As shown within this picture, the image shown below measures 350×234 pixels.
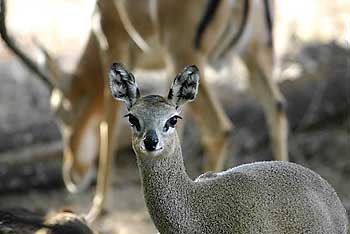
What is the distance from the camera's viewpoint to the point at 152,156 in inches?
116

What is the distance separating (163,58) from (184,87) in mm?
3072

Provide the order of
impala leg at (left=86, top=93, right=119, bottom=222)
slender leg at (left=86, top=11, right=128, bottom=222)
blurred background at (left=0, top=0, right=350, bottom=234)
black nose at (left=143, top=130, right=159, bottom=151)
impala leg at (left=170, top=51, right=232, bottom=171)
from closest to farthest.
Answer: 1. black nose at (left=143, top=130, right=159, bottom=151)
2. impala leg at (left=170, top=51, right=232, bottom=171)
3. slender leg at (left=86, top=11, right=128, bottom=222)
4. impala leg at (left=86, top=93, right=119, bottom=222)
5. blurred background at (left=0, top=0, right=350, bottom=234)

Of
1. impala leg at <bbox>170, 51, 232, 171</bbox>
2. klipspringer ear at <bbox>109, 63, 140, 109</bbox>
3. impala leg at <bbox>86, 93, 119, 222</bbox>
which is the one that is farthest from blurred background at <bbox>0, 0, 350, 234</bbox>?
klipspringer ear at <bbox>109, 63, 140, 109</bbox>

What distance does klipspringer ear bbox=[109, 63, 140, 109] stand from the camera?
10.0 ft

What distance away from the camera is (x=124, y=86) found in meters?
3.06

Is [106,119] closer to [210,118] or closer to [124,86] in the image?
[210,118]

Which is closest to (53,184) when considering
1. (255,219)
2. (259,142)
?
(259,142)

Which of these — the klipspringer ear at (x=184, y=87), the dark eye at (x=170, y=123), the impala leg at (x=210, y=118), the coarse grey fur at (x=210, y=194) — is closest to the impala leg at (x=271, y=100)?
the impala leg at (x=210, y=118)

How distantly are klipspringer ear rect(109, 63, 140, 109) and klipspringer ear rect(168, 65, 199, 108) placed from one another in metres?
0.10

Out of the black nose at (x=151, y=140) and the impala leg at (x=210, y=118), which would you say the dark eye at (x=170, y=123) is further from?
the impala leg at (x=210, y=118)

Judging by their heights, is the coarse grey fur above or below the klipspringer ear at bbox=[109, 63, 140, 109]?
below

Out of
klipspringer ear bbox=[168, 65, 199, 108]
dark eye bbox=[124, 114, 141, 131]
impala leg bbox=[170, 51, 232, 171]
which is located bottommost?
dark eye bbox=[124, 114, 141, 131]

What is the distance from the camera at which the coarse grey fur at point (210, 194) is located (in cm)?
295

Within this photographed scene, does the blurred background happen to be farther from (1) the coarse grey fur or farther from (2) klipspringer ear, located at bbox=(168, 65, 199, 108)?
(2) klipspringer ear, located at bbox=(168, 65, 199, 108)
